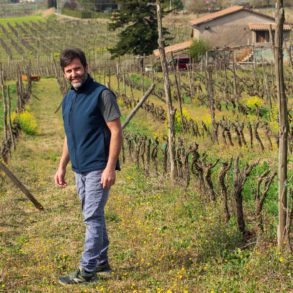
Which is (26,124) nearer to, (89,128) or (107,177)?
(89,128)

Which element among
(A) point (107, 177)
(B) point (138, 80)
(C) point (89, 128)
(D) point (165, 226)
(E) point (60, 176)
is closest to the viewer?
(A) point (107, 177)

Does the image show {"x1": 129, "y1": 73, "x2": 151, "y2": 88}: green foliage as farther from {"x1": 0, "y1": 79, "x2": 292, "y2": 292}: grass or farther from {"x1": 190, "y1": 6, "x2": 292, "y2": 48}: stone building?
{"x1": 0, "y1": 79, "x2": 292, "y2": 292}: grass

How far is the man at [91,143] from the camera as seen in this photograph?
4047 mm

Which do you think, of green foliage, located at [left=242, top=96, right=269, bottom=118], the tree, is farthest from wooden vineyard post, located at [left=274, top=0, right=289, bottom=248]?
the tree

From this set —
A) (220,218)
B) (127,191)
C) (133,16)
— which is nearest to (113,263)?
(220,218)

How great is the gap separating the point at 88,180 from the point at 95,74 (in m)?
33.1

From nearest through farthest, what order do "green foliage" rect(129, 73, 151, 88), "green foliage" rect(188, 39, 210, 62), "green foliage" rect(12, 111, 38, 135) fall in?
"green foliage" rect(12, 111, 38, 135)
"green foliage" rect(129, 73, 151, 88)
"green foliage" rect(188, 39, 210, 62)

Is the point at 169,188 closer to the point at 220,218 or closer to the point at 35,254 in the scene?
the point at 220,218

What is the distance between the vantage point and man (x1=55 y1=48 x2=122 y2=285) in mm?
4047

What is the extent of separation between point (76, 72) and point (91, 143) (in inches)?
22.4

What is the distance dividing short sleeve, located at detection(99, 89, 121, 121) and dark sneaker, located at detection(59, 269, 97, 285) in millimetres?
1261

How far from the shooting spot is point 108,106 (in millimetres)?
4039

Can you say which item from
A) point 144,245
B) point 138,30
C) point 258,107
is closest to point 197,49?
point 138,30

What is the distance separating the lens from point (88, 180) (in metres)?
4.18
